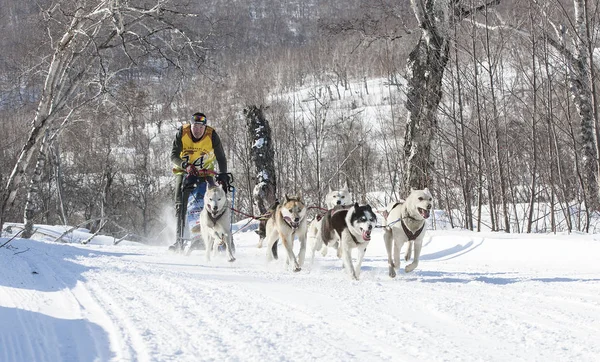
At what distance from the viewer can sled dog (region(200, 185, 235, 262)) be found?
707cm

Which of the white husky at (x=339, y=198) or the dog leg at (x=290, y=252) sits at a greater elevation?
the white husky at (x=339, y=198)

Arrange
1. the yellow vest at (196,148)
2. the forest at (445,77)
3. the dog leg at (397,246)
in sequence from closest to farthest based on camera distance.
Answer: the dog leg at (397,246) → the yellow vest at (196,148) → the forest at (445,77)

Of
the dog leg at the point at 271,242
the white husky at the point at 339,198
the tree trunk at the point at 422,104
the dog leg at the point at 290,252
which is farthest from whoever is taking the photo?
the tree trunk at the point at 422,104

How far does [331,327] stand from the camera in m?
3.21

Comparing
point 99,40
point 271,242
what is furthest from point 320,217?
point 99,40

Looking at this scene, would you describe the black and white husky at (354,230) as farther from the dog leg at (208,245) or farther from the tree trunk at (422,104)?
the tree trunk at (422,104)

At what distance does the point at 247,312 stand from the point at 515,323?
5.67ft

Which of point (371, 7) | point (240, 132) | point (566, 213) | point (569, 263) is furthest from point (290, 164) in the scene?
point (569, 263)

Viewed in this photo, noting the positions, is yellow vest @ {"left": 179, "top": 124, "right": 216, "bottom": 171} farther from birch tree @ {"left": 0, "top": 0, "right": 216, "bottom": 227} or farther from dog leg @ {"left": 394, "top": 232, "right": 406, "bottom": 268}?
dog leg @ {"left": 394, "top": 232, "right": 406, "bottom": 268}

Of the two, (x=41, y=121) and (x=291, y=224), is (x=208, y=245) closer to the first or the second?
(x=291, y=224)

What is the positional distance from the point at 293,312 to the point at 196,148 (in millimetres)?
4768

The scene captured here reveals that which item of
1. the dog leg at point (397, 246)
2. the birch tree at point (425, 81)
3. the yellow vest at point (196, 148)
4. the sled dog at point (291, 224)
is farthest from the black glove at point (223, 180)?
the birch tree at point (425, 81)

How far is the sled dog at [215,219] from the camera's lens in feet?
23.2

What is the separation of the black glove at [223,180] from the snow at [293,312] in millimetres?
1703
